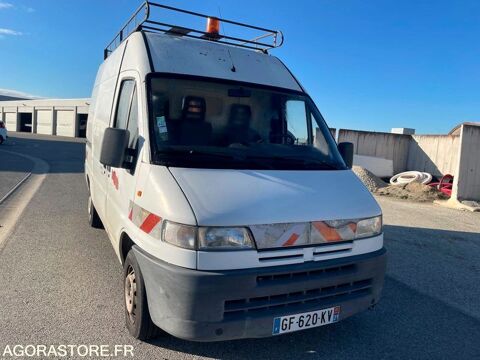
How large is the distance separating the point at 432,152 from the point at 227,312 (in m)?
16.2

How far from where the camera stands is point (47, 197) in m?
9.46

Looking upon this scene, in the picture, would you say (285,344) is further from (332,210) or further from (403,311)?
(403,311)

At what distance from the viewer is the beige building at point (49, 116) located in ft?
171

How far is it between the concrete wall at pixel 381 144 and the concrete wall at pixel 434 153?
11.9 inches

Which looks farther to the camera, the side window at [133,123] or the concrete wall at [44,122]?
the concrete wall at [44,122]

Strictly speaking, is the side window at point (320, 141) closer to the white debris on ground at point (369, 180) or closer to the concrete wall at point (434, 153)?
the white debris on ground at point (369, 180)

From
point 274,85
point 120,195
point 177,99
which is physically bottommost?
point 120,195

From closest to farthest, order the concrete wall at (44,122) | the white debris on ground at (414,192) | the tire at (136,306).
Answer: the tire at (136,306) → the white debris on ground at (414,192) → the concrete wall at (44,122)

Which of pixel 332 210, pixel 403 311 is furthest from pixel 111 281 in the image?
pixel 403 311

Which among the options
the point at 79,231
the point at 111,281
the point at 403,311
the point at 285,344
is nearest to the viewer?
the point at 285,344

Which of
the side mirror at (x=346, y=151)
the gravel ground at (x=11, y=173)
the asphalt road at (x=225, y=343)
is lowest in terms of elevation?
the asphalt road at (x=225, y=343)

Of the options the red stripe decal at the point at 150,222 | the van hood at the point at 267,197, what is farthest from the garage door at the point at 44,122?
the van hood at the point at 267,197

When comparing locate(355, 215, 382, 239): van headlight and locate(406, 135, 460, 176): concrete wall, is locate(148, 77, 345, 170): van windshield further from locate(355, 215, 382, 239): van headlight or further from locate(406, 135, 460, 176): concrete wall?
locate(406, 135, 460, 176): concrete wall

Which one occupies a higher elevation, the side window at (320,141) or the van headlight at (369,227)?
the side window at (320,141)
